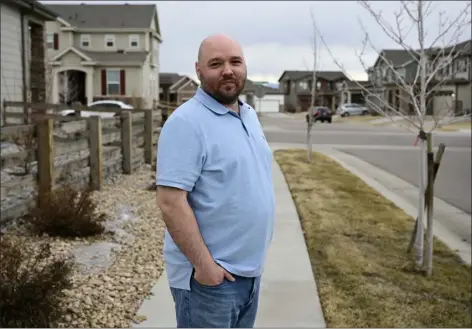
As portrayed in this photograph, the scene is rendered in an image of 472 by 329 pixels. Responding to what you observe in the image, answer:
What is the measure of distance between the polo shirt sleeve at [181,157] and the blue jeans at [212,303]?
1.37 ft

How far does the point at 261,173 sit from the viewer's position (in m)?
2.51

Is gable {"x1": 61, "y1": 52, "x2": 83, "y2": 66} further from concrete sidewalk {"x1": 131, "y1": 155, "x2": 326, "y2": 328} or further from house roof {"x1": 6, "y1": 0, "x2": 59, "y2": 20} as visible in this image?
concrete sidewalk {"x1": 131, "y1": 155, "x2": 326, "y2": 328}

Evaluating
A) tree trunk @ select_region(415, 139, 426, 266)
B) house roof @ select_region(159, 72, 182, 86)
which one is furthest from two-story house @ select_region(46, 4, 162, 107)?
tree trunk @ select_region(415, 139, 426, 266)

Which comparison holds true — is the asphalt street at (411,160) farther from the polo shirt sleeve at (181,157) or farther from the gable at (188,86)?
the gable at (188,86)

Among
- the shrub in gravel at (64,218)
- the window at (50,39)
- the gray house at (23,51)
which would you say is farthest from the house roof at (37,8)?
the window at (50,39)

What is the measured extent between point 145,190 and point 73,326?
5858 millimetres

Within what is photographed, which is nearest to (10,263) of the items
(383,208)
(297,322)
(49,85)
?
(297,322)

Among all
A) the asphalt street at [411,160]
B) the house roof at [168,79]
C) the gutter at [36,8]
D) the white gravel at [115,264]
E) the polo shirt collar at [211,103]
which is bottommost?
the asphalt street at [411,160]

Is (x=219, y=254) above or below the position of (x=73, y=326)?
above

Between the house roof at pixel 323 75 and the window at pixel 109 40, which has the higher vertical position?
the window at pixel 109 40

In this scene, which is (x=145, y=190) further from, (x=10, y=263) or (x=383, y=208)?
(x=10, y=263)

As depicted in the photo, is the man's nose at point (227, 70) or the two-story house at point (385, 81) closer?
the man's nose at point (227, 70)

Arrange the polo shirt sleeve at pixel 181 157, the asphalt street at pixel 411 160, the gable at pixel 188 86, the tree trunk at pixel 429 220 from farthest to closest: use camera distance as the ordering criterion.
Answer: the gable at pixel 188 86 < the asphalt street at pixel 411 160 < the tree trunk at pixel 429 220 < the polo shirt sleeve at pixel 181 157

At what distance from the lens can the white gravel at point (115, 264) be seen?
4.41 meters
